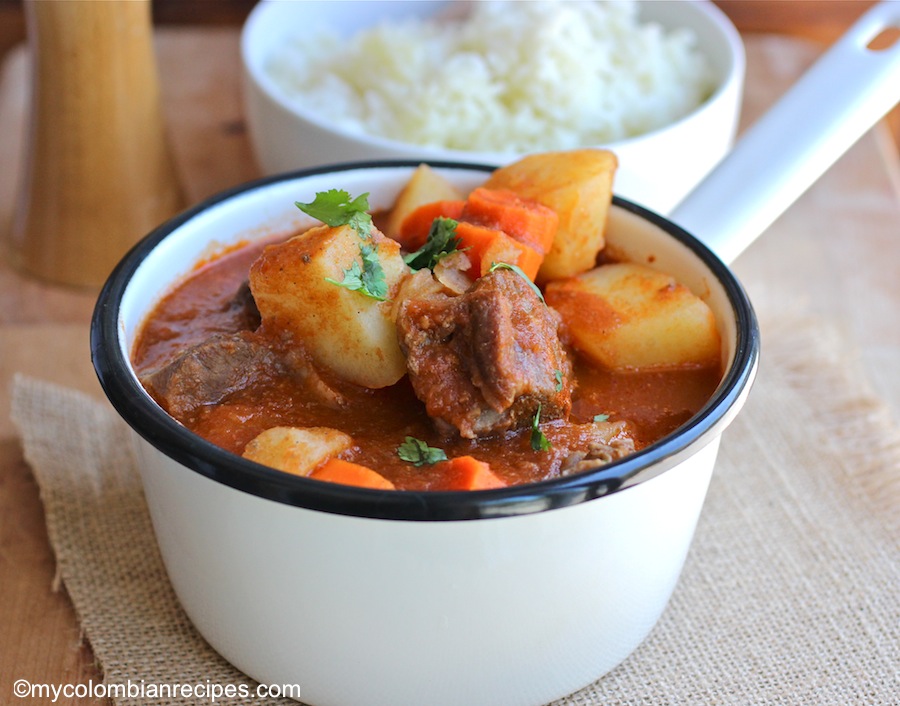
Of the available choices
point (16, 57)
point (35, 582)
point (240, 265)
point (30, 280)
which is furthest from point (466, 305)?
point (16, 57)

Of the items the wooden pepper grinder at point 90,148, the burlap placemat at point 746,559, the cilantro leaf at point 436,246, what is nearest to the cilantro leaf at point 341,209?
the cilantro leaf at point 436,246

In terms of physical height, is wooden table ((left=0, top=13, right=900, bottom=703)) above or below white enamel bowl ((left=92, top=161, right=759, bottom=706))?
below

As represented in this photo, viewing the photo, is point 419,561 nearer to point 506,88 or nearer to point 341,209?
point 341,209

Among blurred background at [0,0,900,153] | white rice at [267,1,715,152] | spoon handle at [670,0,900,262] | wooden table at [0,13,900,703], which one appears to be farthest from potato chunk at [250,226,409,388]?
blurred background at [0,0,900,153]

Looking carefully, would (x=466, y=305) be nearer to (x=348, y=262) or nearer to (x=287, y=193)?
(x=348, y=262)

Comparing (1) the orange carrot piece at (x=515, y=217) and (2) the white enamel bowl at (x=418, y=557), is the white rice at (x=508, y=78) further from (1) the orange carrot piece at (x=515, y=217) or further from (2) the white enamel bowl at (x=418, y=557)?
(2) the white enamel bowl at (x=418, y=557)

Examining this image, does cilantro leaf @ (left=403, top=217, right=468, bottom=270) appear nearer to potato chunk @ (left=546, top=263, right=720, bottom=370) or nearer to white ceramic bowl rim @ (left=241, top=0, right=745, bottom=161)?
potato chunk @ (left=546, top=263, right=720, bottom=370)

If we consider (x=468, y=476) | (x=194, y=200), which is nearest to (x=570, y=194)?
(x=468, y=476)
